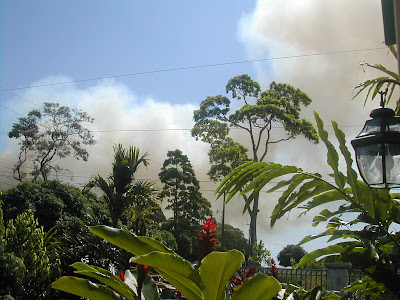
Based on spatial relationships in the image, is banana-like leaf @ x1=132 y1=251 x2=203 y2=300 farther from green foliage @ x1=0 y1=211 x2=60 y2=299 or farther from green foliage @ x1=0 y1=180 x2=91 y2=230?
green foliage @ x1=0 y1=180 x2=91 y2=230

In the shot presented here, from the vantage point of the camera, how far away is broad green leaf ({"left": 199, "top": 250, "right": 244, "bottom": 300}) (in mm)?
1684

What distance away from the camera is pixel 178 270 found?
5.71ft

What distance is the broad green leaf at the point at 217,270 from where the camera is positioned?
5.52 feet

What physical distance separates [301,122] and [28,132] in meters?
15.4

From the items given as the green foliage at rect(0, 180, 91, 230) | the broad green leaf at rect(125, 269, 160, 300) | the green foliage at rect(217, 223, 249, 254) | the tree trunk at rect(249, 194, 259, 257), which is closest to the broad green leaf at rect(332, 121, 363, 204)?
the broad green leaf at rect(125, 269, 160, 300)

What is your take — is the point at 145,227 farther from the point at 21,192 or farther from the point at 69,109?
the point at 69,109

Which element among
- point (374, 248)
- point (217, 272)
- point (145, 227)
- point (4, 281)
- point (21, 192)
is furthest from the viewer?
point (21, 192)

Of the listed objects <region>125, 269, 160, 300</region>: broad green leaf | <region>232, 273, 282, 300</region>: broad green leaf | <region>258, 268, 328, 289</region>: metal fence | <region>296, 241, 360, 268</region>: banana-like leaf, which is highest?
<region>296, 241, 360, 268</region>: banana-like leaf

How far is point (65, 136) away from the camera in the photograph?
25547 millimetres

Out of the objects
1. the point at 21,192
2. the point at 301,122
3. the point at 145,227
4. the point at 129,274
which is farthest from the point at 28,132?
the point at 129,274

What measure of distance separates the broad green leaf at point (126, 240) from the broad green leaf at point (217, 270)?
264 millimetres

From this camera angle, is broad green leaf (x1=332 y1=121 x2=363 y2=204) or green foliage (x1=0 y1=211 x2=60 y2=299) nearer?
broad green leaf (x1=332 y1=121 x2=363 y2=204)

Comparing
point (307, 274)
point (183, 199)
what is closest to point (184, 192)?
point (183, 199)

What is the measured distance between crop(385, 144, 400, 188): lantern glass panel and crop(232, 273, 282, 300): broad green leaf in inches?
50.8
